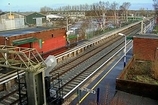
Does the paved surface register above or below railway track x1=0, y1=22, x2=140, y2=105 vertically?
below

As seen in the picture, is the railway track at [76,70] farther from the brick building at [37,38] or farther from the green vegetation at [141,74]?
the brick building at [37,38]

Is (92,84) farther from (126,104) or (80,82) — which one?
(126,104)

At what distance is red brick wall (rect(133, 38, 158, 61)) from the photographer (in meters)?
25.2

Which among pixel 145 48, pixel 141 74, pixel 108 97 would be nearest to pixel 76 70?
pixel 141 74

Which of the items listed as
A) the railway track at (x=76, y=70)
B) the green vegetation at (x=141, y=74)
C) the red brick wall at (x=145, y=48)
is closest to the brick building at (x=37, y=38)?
the railway track at (x=76, y=70)

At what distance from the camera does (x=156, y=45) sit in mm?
24969

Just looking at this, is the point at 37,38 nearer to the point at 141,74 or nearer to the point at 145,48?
the point at 145,48

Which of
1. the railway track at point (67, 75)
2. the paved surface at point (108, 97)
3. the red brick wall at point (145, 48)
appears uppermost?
the red brick wall at point (145, 48)

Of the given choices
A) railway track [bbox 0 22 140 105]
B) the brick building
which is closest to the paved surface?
railway track [bbox 0 22 140 105]

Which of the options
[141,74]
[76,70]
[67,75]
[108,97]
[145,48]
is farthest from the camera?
[145,48]

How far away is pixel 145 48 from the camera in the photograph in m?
25.6

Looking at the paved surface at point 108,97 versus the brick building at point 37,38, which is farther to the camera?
the brick building at point 37,38

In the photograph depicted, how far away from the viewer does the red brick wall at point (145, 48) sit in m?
25.2

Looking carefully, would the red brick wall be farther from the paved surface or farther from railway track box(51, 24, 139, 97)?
the paved surface
